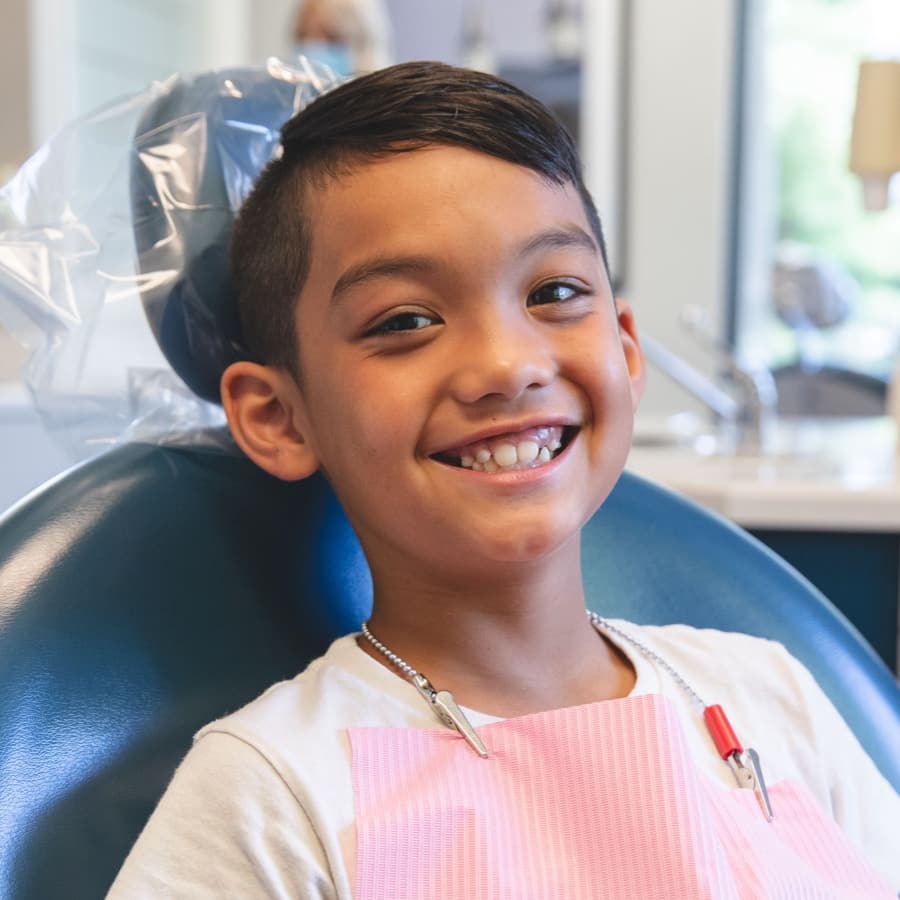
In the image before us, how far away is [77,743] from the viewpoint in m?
0.84

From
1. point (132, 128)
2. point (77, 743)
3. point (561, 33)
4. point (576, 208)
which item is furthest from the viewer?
point (561, 33)

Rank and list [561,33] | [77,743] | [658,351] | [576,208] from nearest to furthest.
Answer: [77,743], [576,208], [658,351], [561,33]

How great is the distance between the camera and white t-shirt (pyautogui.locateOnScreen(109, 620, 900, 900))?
758 mm

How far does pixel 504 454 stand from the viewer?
867mm

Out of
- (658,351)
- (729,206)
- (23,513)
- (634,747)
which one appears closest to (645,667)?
(634,747)

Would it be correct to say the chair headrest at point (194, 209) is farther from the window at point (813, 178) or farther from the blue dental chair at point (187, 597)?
the window at point (813, 178)

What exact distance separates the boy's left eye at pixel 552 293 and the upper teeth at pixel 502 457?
0.32 ft

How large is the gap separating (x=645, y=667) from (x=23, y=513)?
45cm

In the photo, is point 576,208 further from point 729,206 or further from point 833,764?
point 729,206

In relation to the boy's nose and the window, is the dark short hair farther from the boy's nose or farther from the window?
the window

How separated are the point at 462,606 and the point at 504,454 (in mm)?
126

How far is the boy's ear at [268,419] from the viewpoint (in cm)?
98

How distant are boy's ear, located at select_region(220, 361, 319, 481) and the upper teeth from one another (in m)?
0.15

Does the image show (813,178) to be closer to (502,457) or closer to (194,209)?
(194,209)
